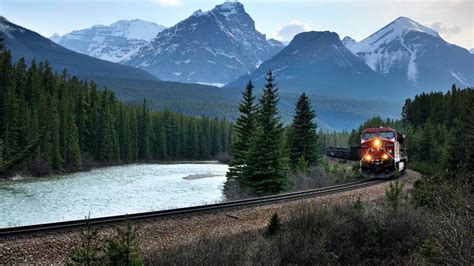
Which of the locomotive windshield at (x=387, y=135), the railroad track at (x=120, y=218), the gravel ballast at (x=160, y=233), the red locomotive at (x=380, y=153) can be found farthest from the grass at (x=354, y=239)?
the locomotive windshield at (x=387, y=135)

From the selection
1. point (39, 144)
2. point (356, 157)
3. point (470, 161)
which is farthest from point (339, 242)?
point (39, 144)

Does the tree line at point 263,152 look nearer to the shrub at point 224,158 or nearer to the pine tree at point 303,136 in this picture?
the pine tree at point 303,136

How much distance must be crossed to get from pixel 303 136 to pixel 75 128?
5322cm

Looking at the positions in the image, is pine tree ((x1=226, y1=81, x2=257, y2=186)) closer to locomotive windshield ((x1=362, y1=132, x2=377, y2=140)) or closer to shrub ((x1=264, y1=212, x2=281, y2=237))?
locomotive windshield ((x1=362, y1=132, x2=377, y2=140))

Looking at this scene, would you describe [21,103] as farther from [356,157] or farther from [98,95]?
[356,157]

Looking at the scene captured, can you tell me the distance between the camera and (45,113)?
80312 millimetres

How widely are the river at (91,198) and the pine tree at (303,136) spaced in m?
9.81

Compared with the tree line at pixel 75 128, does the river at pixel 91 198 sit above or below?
below

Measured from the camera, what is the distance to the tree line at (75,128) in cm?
7262

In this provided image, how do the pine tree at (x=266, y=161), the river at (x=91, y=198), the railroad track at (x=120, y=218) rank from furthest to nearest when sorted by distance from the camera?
the pine tree at (x=266, y=161) < the river at (x=91, y=198) < the railroad track at (x=120, y=218)

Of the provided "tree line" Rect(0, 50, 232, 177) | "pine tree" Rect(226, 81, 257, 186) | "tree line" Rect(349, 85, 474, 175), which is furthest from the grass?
"tree line" Rect(0, 50, 232, 177)

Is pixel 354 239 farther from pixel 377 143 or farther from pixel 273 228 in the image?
pixel 377 143

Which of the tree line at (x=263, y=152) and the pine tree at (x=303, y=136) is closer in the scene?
the tree line at (x=263, y=152)

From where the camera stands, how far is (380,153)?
3700cm
